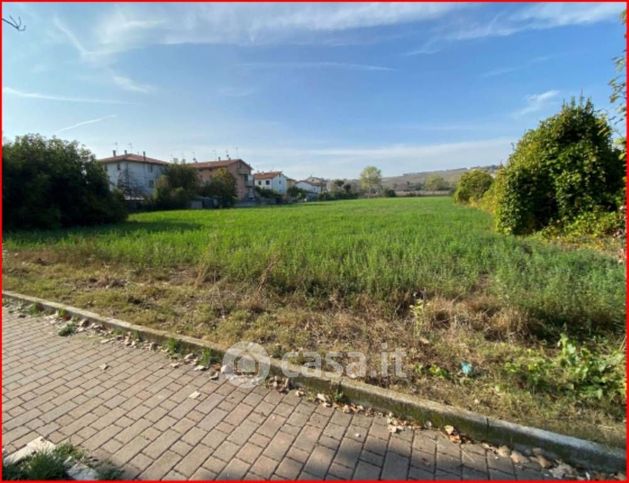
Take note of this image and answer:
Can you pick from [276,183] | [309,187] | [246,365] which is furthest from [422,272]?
[309,187]

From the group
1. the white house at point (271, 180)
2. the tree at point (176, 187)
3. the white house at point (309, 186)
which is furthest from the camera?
the white house at point (309, 186)

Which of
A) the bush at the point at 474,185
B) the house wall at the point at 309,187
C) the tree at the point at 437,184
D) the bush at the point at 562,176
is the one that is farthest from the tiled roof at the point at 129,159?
the tree at the point at 437,184

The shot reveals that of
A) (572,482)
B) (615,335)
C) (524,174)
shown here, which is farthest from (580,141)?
(572,482)

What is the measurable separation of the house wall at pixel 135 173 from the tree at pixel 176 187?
5443 mm

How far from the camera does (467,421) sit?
2.32 m

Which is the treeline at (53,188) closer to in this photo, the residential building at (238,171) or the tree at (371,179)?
the residential building at (238,171)

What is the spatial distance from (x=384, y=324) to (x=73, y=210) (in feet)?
61.2

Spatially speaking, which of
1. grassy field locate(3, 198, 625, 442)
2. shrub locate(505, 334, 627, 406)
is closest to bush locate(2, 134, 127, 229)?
grassy field locate(3, 198, 625, 442)

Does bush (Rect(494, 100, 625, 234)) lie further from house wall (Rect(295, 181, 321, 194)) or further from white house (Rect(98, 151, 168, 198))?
house wall (Rect(295, 181, 321, 194))

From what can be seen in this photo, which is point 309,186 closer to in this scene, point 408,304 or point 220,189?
point 220,189

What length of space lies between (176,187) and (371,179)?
67970 millimetres

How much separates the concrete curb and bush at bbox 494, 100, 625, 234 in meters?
9.75

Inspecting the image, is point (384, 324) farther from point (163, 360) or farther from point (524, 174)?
point (524, 174)

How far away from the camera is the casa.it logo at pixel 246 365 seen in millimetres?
3046
